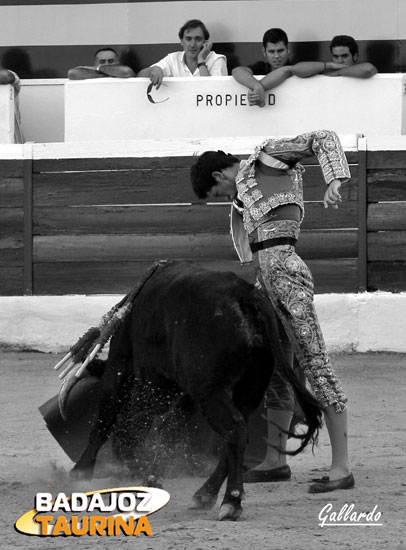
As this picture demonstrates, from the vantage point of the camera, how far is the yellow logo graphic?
3.34 m

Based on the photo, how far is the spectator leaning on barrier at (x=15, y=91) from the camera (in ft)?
24.3

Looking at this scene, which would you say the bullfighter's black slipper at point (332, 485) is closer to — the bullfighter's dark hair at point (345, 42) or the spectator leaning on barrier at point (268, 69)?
the spectator leaning on barrier at point (268, 69)

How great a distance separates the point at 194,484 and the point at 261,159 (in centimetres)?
109

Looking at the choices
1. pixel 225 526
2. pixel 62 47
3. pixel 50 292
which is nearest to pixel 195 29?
pixel 62 47

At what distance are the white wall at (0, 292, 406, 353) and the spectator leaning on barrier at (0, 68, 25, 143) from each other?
107 cm

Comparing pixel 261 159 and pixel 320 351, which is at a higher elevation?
pixel 261 159

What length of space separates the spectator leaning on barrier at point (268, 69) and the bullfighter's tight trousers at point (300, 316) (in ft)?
10.9

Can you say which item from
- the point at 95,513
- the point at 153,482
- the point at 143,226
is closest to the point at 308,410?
the point at 153,482

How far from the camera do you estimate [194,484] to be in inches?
159

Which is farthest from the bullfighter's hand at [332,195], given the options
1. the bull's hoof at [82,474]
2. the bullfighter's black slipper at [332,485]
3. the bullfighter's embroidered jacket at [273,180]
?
the bull's hoof at [82,474]

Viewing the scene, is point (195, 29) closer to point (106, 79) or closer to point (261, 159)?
point (106, 79)

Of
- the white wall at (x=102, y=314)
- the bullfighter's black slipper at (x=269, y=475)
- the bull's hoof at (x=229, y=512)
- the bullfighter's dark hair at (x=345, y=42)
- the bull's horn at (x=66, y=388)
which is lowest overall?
the white wall at (x=102, y=314)

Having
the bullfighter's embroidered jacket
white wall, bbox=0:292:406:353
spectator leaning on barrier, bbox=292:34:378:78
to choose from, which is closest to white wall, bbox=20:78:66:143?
white wall, bbox=0:292:406:353

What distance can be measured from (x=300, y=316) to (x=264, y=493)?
575mm
